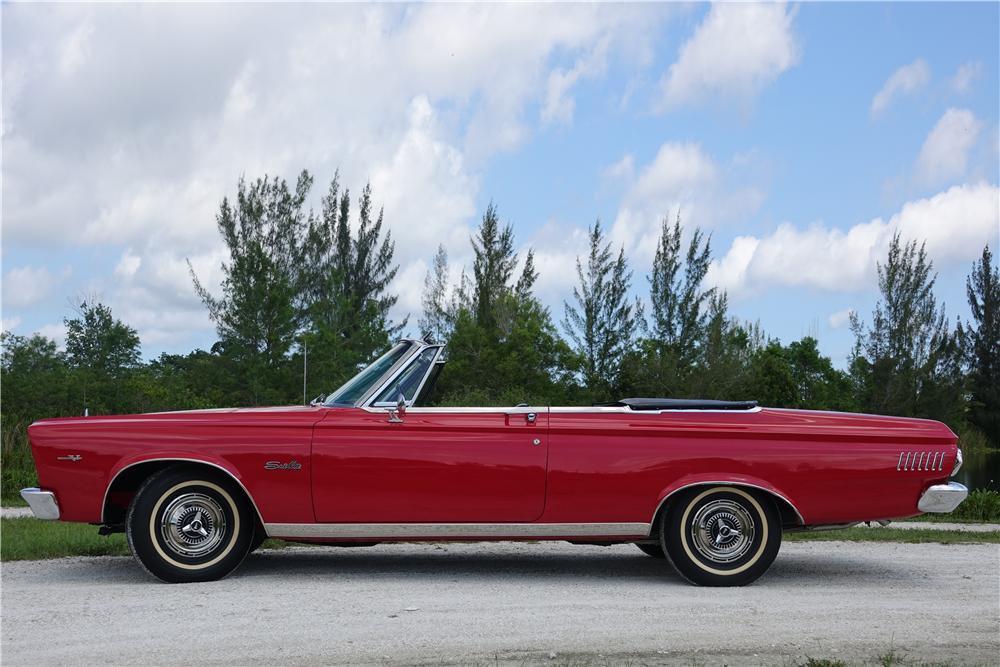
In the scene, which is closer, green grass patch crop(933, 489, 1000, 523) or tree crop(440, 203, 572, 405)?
green grass patch crop(933, 489, 1000, 523)

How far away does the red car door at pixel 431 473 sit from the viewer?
21.5 ft

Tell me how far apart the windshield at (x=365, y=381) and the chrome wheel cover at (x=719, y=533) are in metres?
2.35

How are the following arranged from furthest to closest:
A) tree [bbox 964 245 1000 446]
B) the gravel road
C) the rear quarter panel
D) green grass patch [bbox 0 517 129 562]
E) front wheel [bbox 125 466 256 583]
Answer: tree [bbox 964 245 1000 446]
green grass patch [bbox 0 517 129 562]
the rear quarter panel
front wheel [bbox 125 466 256 583]
the gravel road

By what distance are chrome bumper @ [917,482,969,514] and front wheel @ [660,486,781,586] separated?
0.99 metres

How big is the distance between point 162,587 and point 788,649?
12.5 ft

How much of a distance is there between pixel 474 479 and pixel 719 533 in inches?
65.2

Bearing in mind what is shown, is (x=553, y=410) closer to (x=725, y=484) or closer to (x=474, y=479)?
(x=474, y=479)

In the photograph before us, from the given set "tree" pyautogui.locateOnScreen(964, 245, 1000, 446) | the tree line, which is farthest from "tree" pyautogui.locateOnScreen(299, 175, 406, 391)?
"tree" pyautogui.locateOnScreen(964, 245, 1000, 446)

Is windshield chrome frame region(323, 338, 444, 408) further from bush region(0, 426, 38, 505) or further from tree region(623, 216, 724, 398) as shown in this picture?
tree region(623, 216, 724, 398)

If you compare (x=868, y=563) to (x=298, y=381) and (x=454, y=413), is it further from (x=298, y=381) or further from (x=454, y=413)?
(x=298, y=381)

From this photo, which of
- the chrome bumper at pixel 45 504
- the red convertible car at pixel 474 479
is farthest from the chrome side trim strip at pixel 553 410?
the chrome bumper at pixel 45 504

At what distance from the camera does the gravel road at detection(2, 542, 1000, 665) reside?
4.87 m

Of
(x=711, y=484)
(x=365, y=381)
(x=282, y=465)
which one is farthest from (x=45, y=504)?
(x=711, y=484)

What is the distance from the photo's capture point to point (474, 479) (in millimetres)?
6578
